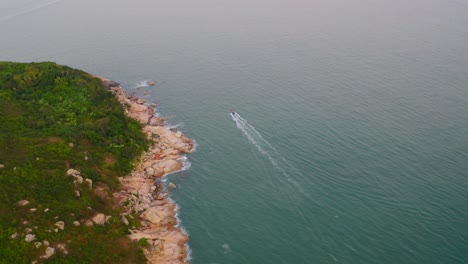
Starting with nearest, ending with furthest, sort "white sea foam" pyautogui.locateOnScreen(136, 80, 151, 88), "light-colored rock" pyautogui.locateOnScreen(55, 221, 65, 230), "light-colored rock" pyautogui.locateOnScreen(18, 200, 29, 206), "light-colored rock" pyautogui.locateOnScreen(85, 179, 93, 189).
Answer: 1. "light-colored rock" pyautogui.locateOnScreen(55, 221, 65, 230)
2. "light-colored rock" pyautogui.locateOnScreen(18, 200, 29, 206)
3. "light-colored rock" pyautogui.locateOnScreen(85, 179, 93, 189)
4. "white sea foam" pyautogui.locateOnScreen(136, 80, 151, 88)

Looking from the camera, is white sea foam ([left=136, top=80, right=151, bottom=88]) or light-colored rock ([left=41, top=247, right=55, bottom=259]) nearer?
light-colored rock ([left=41, top=247, right=55, bottom=259])

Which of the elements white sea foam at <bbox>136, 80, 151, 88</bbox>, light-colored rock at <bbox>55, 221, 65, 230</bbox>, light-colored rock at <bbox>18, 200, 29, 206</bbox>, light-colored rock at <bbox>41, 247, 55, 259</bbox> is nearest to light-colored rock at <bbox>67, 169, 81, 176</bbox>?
light-colored rock at <bbox>18, 200, 29, 206</bbox>

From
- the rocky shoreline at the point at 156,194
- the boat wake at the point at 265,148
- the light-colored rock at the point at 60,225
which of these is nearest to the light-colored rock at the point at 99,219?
the rocky shoreline at the point at 156,194

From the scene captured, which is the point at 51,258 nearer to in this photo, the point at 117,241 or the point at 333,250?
the point at 117,241

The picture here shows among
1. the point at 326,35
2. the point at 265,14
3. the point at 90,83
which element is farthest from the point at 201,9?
the point at 90,83

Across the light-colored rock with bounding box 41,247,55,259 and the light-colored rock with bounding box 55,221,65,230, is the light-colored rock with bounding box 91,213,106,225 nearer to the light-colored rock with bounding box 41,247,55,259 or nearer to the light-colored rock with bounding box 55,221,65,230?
the light-colored rock with bounding box 55,221,65,230

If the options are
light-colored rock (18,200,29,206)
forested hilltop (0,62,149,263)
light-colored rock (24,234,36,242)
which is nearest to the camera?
light-colored rock (24,234,36,242)

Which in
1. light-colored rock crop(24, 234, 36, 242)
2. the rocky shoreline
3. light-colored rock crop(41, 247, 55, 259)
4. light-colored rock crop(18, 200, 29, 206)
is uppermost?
light-colored rock crop(18, 200, 29, 206)
